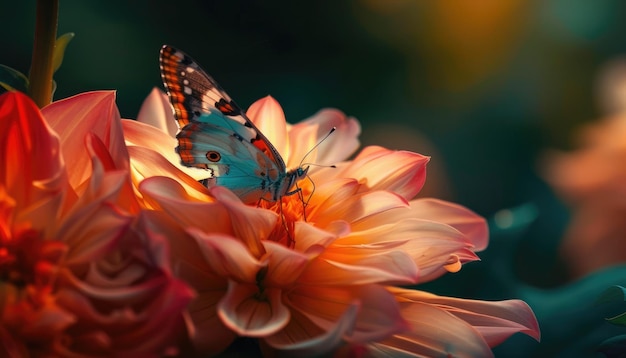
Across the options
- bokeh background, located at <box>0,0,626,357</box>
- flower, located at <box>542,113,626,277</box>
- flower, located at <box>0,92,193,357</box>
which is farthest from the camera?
bokeh background, located at <box>0,0,626,357</box>

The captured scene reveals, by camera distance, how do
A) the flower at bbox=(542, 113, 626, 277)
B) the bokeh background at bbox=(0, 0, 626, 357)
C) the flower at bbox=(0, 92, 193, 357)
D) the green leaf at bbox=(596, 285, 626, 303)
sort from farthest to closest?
the bokeh background at bbox=(0, 0, 626, 357)
the flower at bbox=(542, 113, 626, 277)
the green leaf at bbox=(596, 285, 626, 303)
the flower at bbox=(0, 92, 193, 357)

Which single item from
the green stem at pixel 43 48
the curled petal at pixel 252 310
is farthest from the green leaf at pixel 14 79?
the curled petal at pixel 252 310

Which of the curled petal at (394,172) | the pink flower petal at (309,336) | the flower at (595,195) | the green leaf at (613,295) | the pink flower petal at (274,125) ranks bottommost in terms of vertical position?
the pink flower petal at (309,336)

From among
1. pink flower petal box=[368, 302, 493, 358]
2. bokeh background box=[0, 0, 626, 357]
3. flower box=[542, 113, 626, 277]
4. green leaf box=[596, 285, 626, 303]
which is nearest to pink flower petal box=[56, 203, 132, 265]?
pink flower petal box=[368, 302, 493, 358]

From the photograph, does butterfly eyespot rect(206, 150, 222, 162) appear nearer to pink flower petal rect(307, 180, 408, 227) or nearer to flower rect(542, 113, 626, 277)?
pink flower petal rect(307, 180, 408, 227)

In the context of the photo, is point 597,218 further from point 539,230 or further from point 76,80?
point 76,80

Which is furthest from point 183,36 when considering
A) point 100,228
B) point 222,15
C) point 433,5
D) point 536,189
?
point 100,228

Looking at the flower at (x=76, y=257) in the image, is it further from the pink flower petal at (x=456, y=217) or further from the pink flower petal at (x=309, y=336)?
the pink flower petal at (x=456, y=217)
